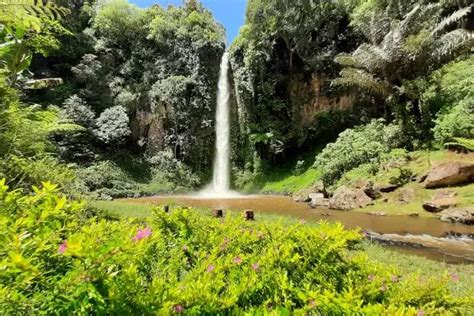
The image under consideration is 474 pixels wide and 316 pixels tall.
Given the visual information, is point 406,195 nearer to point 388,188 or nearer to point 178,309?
point 388,188

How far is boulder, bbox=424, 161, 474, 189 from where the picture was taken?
12.3 meters

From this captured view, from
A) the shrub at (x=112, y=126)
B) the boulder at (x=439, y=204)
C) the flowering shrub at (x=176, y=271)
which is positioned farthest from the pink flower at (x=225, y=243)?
the shrub at (x=112, y=126)

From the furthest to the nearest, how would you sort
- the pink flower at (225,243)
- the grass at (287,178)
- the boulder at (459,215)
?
1. the grass at (287,178)
2. the boulder at (459,215)
3. the pink flower at (225,243)

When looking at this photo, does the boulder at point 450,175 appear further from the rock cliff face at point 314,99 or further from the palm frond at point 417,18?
the rock cliff face at point 314,99

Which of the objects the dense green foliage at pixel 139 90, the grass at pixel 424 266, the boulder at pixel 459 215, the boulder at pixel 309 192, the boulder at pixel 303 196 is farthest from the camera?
the dense green foliage at pixel 139 90

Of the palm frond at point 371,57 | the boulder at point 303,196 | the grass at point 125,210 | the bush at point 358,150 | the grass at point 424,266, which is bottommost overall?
the grass at point 424,266

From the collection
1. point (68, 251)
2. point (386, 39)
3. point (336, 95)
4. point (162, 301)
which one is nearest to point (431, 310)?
point (162, 301)

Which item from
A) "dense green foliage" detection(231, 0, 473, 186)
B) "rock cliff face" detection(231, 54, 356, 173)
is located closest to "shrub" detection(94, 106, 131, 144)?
"rock cliff face" detection(231, 54, 356, 173)

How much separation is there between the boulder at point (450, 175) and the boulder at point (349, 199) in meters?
2.24

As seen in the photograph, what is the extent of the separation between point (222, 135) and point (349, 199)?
13978 millimetres

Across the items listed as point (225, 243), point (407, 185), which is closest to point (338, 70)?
point (407, 185)

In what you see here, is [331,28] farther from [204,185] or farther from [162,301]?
[162,301]

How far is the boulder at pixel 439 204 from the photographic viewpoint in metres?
11.2

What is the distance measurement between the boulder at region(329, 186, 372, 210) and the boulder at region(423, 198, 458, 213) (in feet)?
7.37
